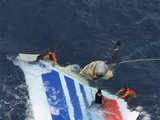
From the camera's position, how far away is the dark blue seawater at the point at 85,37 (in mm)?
26812

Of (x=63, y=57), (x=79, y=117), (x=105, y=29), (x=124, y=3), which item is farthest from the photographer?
(x=124, y=3)

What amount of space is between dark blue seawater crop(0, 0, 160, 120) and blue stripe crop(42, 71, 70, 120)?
2.36 meters

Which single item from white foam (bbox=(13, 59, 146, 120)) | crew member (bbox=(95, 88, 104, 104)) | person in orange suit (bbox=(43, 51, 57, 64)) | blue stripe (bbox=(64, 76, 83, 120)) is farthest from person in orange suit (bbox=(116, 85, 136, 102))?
person in orange suit (bbox=(43, 51, 57, 64))

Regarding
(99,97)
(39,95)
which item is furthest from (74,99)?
(39,95)

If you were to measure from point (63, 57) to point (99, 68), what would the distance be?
5634 mm

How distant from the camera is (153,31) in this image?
32.2 metres

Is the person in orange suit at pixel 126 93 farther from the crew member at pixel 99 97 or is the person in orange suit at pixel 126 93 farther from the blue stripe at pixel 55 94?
the blue stripe at pixel 55 94

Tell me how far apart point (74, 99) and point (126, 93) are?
444cm

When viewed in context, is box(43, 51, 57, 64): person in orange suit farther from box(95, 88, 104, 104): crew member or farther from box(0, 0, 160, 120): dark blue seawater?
box(95, 88, 104, 104): crew member

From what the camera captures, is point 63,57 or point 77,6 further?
point 77,6

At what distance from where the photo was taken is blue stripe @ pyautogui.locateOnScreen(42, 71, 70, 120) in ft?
77.5

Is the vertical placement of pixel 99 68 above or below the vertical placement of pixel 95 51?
below

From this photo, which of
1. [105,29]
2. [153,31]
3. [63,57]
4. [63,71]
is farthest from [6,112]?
[153,31]

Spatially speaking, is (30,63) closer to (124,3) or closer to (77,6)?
(77,6)
